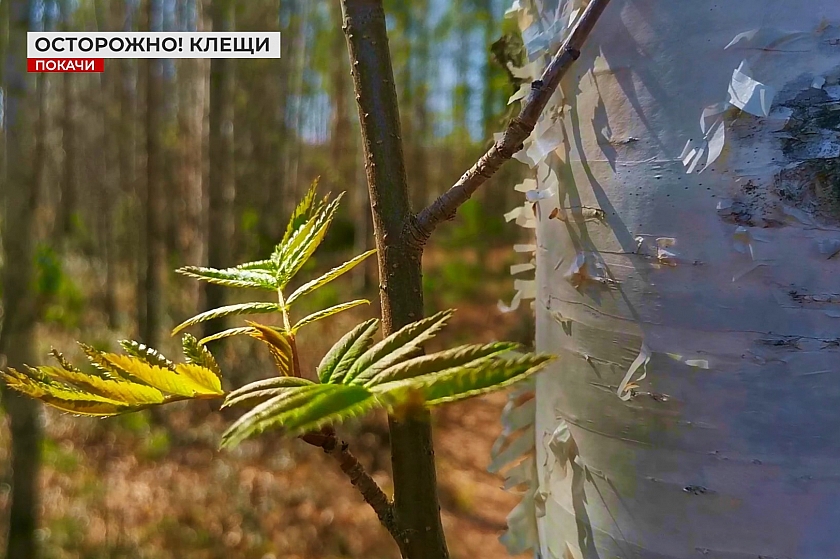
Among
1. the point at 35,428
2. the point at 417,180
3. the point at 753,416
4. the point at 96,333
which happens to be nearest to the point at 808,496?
the point at 753,416

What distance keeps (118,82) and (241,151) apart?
2.40 metres

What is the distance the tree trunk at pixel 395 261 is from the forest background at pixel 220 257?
234 mm

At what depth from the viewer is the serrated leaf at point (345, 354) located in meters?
0.39

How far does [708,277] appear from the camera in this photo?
45cm

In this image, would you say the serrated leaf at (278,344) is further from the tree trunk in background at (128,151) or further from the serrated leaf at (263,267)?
the tree trunk in background at (128,151)

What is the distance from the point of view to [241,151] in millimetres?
7359

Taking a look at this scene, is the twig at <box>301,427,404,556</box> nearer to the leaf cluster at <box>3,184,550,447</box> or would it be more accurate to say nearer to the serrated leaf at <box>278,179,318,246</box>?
the leaf cluster at <box>3,184,550,447</box>

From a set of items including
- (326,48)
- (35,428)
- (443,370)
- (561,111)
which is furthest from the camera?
(326,48)

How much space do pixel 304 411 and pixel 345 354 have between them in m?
0.10

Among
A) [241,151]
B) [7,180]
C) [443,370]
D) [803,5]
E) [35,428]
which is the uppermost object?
[241,151]

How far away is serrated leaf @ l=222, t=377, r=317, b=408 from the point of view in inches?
14.0

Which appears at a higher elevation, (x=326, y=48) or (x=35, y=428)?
(x=326, y=48)

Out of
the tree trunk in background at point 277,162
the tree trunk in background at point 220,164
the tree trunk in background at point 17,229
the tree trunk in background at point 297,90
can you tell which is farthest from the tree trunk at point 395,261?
the tree trunk in background at point 277,162

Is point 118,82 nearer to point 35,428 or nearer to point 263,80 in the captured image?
point 263,80
